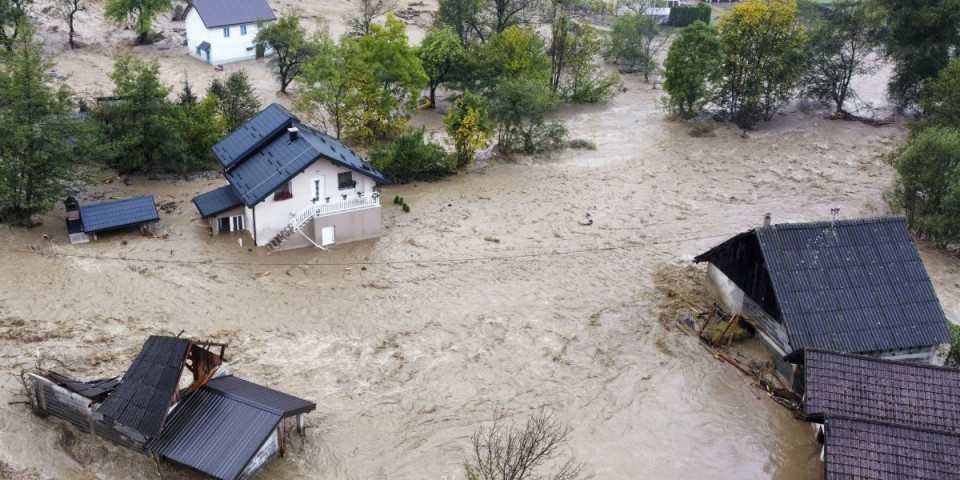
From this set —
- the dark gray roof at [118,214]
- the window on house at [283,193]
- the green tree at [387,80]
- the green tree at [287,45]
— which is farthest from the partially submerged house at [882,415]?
the green tree at [287,45]

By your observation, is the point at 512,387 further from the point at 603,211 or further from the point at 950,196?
the point at 950,196

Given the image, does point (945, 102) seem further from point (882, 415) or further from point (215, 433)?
point (215, 433)

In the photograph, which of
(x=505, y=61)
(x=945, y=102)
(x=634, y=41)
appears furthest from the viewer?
(x=634, y=41)

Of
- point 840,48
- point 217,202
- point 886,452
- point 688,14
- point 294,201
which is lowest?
point 886,452

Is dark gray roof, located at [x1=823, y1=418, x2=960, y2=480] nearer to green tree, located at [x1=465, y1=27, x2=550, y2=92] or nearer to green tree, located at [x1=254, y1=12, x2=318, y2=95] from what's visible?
green tree, located at [x1=465, y1=27, x2=550, y2=92]

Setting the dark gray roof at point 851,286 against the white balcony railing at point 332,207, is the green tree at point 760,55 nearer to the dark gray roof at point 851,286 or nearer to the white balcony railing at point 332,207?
the dark gray roof at point 851,286

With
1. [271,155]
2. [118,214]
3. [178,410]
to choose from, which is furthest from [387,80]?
[178,410]
